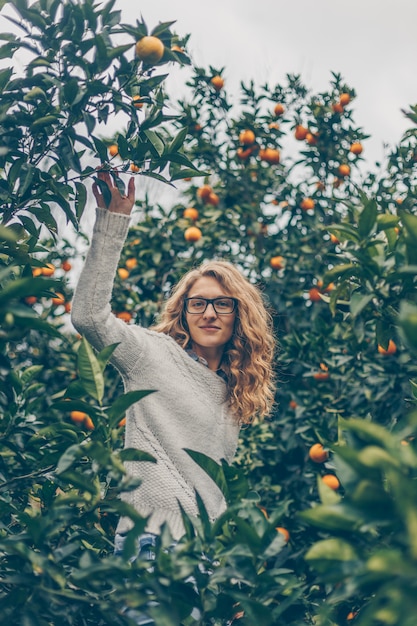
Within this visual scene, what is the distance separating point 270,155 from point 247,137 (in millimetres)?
174

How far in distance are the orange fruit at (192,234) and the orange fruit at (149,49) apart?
2.34 metres

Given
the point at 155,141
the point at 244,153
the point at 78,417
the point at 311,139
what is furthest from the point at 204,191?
the point at 155,141

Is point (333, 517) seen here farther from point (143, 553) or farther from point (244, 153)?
point (244, 153)

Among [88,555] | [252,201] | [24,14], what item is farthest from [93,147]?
[252,201]

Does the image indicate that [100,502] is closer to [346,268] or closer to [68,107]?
[346,268]

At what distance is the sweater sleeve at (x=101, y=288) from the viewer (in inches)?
72.6

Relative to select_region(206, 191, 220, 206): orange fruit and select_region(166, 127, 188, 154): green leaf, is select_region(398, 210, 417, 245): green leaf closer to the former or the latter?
select_region(166, 127, 188, 154): green leaf

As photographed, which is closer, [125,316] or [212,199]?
[125,316]

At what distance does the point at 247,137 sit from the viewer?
438cm

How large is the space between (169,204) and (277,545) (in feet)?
12.2

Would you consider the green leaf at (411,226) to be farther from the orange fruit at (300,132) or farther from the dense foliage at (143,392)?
the orange fruit at (300,132)

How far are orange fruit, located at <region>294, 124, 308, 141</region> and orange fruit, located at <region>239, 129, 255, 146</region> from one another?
10.4 inches

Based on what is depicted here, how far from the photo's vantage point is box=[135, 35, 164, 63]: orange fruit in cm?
177

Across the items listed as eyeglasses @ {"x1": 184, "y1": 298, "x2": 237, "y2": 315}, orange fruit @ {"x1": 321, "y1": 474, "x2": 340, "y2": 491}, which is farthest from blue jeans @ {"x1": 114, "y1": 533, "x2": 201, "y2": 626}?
orange fruit @ {"x1": 321, "y1": 474, "x2": 340, "y2": 491}
